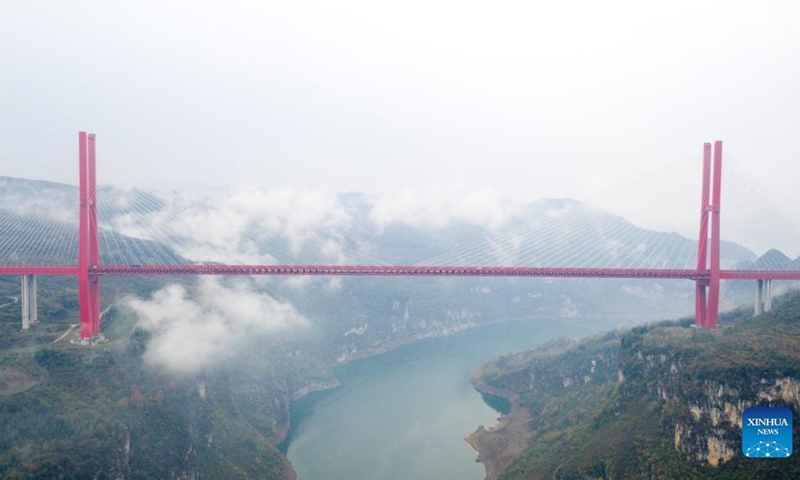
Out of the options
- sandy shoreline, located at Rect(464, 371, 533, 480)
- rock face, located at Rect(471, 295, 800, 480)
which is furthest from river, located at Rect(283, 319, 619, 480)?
rock face, located at Rect(471, 295, 800, 480)

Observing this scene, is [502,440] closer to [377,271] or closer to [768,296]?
[377,271]

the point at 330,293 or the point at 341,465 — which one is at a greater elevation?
the point at 330,293

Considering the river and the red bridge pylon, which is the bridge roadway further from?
the river

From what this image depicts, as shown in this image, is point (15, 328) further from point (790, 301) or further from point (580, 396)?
point (790, 301)

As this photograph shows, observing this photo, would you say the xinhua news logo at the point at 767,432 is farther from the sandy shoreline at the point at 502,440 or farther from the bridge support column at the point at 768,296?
the sandy shoreline at the point at 502,440

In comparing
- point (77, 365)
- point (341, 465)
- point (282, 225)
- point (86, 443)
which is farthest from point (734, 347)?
point (282, 225)

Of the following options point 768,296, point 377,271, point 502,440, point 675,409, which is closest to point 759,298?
point 768,296

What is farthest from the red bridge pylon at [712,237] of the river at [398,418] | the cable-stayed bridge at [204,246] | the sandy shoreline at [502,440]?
the river at [398,418]
